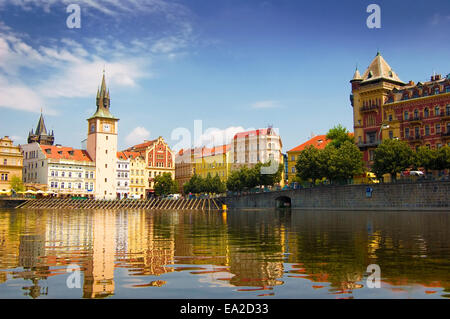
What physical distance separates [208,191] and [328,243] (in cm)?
11473

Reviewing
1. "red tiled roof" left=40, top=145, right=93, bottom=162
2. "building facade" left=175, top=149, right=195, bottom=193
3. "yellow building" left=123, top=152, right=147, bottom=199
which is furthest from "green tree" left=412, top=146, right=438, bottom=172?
"building facade" left=175, top=149, right=195, bottom=193

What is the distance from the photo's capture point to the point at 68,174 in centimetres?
13312

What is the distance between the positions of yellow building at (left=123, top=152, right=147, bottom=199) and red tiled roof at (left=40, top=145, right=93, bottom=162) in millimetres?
15732

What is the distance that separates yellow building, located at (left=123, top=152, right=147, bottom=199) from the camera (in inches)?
6009

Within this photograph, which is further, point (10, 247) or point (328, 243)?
point (328, 243)

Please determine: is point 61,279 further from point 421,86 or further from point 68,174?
point 68,174

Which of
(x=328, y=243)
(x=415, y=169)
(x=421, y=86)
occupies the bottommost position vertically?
(x=328, y=243)

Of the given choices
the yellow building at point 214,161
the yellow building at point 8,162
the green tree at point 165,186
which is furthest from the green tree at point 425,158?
the yellow building at point 8,162

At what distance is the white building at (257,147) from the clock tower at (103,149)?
38.1m

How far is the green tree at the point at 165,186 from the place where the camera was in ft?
469

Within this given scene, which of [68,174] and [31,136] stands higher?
[31,136]

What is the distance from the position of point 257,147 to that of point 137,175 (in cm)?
4163

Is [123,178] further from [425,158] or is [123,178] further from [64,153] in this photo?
[425,158]
